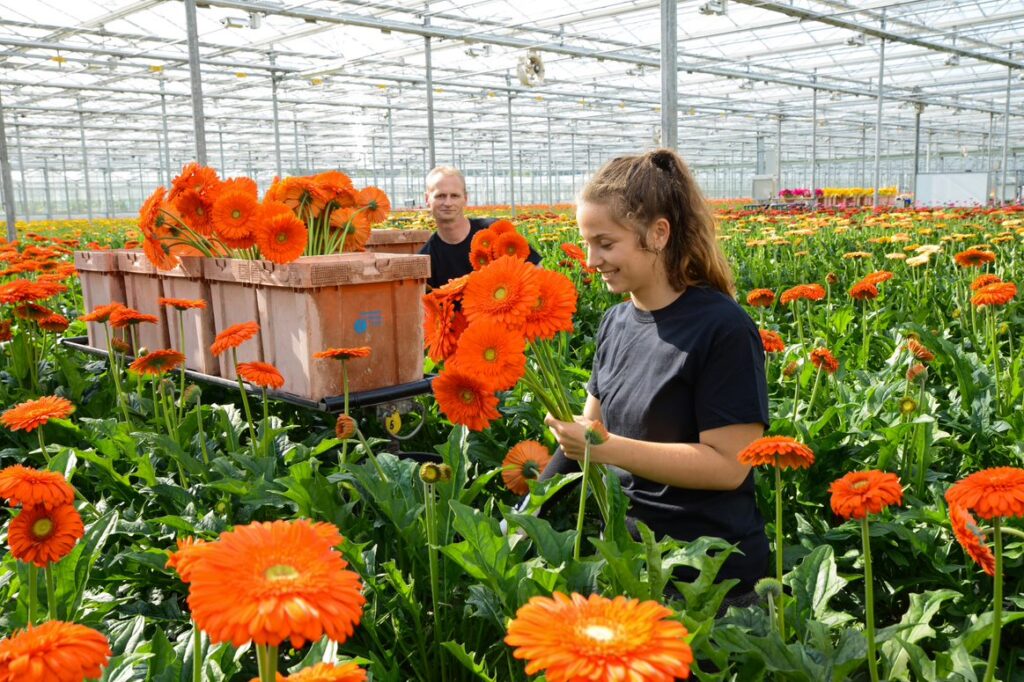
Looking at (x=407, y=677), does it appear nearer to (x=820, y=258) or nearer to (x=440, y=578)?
(x=440, y=578)

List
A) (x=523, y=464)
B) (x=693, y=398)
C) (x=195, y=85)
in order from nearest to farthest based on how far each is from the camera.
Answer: (x=693, y=398), (x=523, y=464), (x=195, y=85)

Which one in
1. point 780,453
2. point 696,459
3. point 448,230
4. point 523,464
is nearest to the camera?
point 780,453

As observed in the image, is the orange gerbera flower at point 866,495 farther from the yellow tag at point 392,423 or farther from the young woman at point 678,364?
the yellow tag at point 392,423

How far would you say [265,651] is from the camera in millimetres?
798

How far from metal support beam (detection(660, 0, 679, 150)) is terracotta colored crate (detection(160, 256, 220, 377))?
158 inches

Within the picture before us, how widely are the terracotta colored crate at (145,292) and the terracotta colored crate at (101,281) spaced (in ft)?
0.19

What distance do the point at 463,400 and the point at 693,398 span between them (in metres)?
0.59

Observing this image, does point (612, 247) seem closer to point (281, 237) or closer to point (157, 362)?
point (157, 362)

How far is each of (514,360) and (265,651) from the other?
0.70 meters

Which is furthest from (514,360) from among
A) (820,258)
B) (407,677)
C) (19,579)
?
(820,258)

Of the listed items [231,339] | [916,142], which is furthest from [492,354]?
[916,142]

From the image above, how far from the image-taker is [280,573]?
0.74 metres

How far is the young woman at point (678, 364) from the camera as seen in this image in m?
1.87

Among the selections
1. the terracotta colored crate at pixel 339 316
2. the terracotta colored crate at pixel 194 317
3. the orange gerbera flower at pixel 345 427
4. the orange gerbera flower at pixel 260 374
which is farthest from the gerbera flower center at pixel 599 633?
the terracotta colored crate at pixel 194 317
